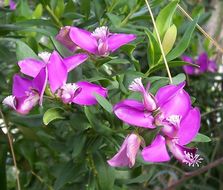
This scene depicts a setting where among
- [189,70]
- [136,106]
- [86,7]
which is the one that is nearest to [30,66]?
[136,106]

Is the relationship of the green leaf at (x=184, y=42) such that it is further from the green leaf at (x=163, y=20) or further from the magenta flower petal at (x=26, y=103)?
the magenta flower petal at (x=26, y=103)

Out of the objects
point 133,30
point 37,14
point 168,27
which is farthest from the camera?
point 37,14

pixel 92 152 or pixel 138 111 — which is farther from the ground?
pixel 138 111

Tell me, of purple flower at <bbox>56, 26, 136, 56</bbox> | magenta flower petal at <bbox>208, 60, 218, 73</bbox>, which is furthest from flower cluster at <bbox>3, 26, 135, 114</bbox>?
magenta flower petal at <bbox>208, 60, 218, 73</bbox>

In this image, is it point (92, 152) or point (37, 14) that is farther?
point (37, 14)

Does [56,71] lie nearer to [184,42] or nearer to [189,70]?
[184,42]

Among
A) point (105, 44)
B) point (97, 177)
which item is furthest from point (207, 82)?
point (105, 44)

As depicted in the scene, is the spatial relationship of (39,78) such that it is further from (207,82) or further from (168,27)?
(207,82)
